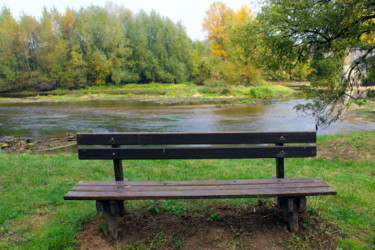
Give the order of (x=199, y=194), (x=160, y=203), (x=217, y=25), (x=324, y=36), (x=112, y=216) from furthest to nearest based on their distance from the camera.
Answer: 1. (x=217, y=25)
2. (x=324, y=36)
3. (x=160, y=203)
4. (x=112, y=216)
5. (x=199, y=194)

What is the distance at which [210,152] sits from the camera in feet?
11.0

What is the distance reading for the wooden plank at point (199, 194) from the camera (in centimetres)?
300

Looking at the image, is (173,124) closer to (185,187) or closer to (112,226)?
(185,187)

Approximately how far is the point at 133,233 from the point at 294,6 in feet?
20.6

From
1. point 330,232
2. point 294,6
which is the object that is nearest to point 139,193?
point 330,232

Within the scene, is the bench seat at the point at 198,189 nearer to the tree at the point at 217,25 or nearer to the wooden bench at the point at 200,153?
the wooden bench at the point at 200,153

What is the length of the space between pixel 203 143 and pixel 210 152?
141mm

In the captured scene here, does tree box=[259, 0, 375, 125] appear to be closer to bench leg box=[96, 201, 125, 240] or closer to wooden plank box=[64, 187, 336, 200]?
wooden plank box=[64, 187, 336, 200]

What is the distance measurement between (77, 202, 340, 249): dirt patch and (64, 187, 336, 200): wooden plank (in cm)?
44

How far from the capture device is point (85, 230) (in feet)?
10.6

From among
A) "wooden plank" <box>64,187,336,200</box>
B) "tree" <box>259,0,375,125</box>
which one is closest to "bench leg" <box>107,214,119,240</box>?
"wooden plank" <box>64,187,336,200</box>

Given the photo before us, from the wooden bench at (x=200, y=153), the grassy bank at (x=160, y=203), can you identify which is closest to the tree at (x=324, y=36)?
the grassy bank at (x=160, y=203)

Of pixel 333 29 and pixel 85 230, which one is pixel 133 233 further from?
pixel 333 29

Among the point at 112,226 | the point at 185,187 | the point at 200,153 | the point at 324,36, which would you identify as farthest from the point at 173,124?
the point at 112,226
